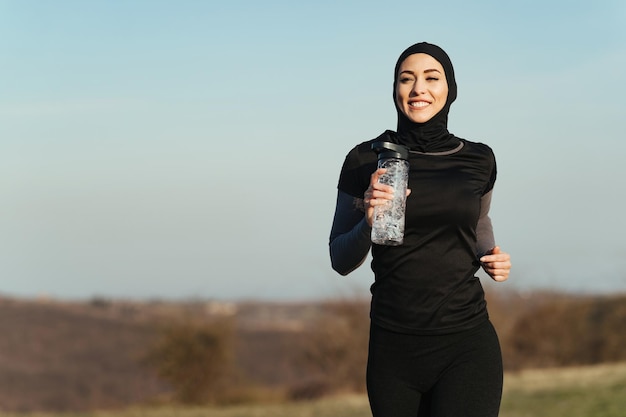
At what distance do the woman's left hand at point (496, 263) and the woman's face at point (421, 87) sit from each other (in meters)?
0.69

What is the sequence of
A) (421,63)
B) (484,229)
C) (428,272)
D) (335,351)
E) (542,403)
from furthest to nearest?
1. (335,351)
2. (542,403)
3. (484,229)
4. (421,63)
5. (428,272)

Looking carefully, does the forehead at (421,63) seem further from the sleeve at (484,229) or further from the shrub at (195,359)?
the shrub at (195,359)

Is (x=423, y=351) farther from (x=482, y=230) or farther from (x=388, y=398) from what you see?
(x=482, y=230)

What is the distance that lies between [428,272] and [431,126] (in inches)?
27.2

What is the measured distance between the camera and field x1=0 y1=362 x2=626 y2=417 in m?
15.0

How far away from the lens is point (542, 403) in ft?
53.0

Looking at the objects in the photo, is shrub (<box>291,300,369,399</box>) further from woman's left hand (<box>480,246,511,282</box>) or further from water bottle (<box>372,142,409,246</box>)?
water bottle (<box>372,142,409,246</box>)

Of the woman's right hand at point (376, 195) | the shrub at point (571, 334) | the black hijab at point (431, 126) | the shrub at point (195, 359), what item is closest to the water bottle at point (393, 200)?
the woman's right hand at point (376, 195)

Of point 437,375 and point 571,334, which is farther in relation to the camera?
point 571,334

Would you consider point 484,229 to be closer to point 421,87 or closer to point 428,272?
point 428,272

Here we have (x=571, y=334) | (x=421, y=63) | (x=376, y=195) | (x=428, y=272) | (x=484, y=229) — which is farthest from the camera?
(x=571, y=334)

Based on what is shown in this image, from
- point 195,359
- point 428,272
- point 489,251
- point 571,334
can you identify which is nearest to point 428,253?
point 428,272

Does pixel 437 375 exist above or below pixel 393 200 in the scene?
below

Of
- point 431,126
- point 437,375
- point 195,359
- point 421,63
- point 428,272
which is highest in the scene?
point 421,63
